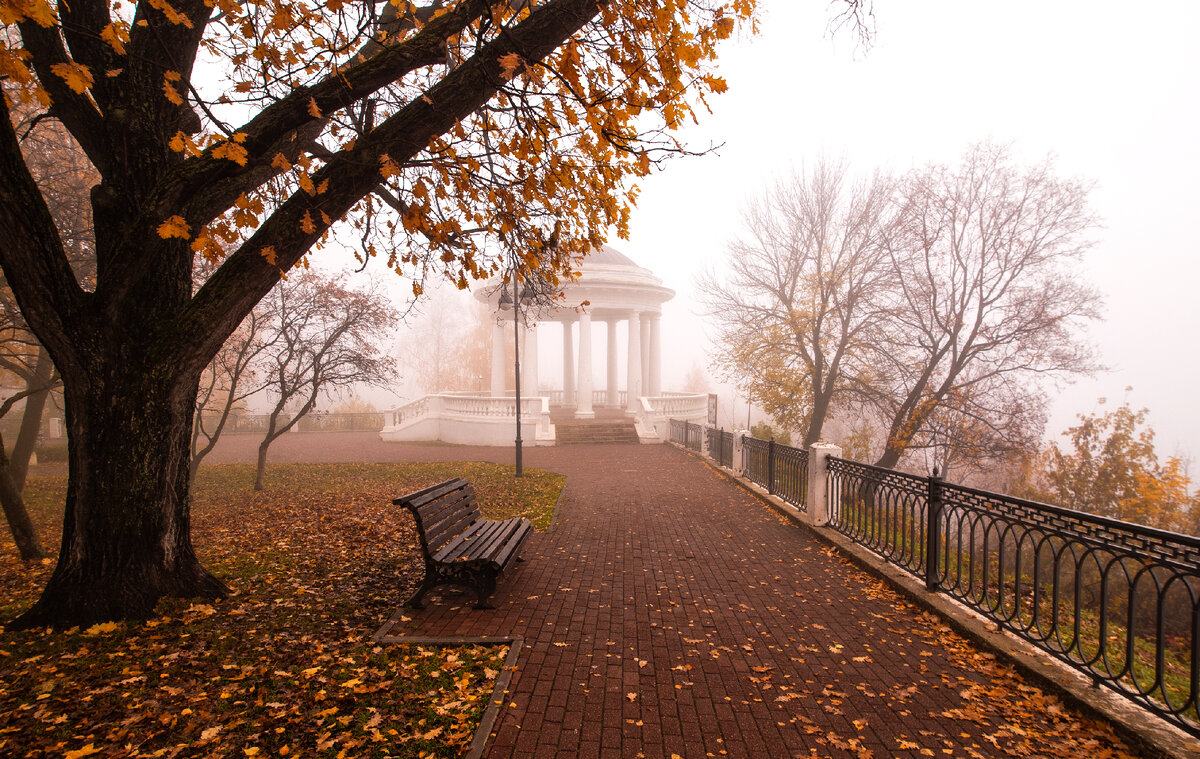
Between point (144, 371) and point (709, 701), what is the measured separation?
468 centimetres

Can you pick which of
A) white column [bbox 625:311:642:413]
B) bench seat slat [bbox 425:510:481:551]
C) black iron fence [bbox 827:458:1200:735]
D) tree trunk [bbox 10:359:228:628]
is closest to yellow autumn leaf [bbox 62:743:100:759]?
tree trunk [bbox 10:359:228:628]

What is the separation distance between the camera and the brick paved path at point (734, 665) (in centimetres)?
319

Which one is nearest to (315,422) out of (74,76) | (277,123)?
(277,123)

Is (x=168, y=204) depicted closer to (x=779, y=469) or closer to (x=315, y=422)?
(x=779, y=469)

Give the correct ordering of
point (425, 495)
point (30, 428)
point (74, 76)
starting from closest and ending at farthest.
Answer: point (74, 76) → point (425, 495) → point (30, 428)

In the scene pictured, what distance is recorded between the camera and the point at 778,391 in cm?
2188

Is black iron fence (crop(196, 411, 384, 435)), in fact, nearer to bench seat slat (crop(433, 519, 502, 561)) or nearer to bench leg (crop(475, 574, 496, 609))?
bench seat slat (crop(433, 519, 502, 561))

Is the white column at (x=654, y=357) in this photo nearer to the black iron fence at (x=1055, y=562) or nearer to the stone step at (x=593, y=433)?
the stone step at (x=593, y=433)

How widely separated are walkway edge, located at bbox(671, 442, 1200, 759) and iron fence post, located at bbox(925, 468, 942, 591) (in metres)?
0.14

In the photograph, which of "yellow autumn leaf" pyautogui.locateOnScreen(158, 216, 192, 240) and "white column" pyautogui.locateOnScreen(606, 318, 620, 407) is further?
"white column" pyautogui.locateOnScreen(606, 318, 620, 407)

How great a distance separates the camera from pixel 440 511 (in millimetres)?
5520

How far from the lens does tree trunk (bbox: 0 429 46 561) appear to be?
5.87m

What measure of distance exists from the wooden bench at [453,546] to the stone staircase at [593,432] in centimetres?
1624

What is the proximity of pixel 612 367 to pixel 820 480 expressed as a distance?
26261 millimetres
